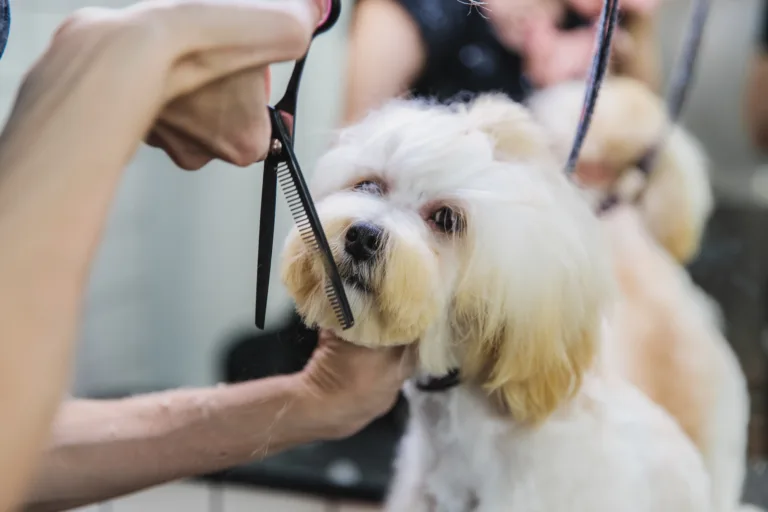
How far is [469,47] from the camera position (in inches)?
24.4

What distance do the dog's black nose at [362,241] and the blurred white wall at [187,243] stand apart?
1.7 inches

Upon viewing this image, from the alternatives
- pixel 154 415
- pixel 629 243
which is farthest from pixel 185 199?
pixel 629 243

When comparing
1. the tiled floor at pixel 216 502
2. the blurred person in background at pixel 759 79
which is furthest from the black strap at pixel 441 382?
the blurred person in background at pixel 759 79

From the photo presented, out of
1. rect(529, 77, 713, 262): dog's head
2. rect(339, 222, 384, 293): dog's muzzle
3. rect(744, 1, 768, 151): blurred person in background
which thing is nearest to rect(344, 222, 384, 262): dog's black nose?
rect(339, 222, 384, 293): dog's muzzle

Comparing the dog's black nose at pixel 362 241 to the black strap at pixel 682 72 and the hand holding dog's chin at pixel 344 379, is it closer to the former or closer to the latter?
the hand holding dog's chin at pixel 344 379

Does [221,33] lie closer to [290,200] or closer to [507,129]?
[290,200]

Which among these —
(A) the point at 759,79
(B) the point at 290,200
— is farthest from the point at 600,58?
(A) the point at 759,79

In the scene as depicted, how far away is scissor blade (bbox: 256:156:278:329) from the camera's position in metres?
0.40

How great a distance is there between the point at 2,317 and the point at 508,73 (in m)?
0.56

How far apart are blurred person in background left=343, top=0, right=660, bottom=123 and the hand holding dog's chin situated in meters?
0.17

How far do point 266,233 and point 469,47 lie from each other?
0.29 metres

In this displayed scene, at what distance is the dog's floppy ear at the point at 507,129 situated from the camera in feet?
1.71

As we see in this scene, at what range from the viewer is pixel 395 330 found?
1.56 feet

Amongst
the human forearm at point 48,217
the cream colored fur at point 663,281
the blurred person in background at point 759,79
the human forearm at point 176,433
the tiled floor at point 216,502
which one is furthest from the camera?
the blurred person in background at point 759,79
